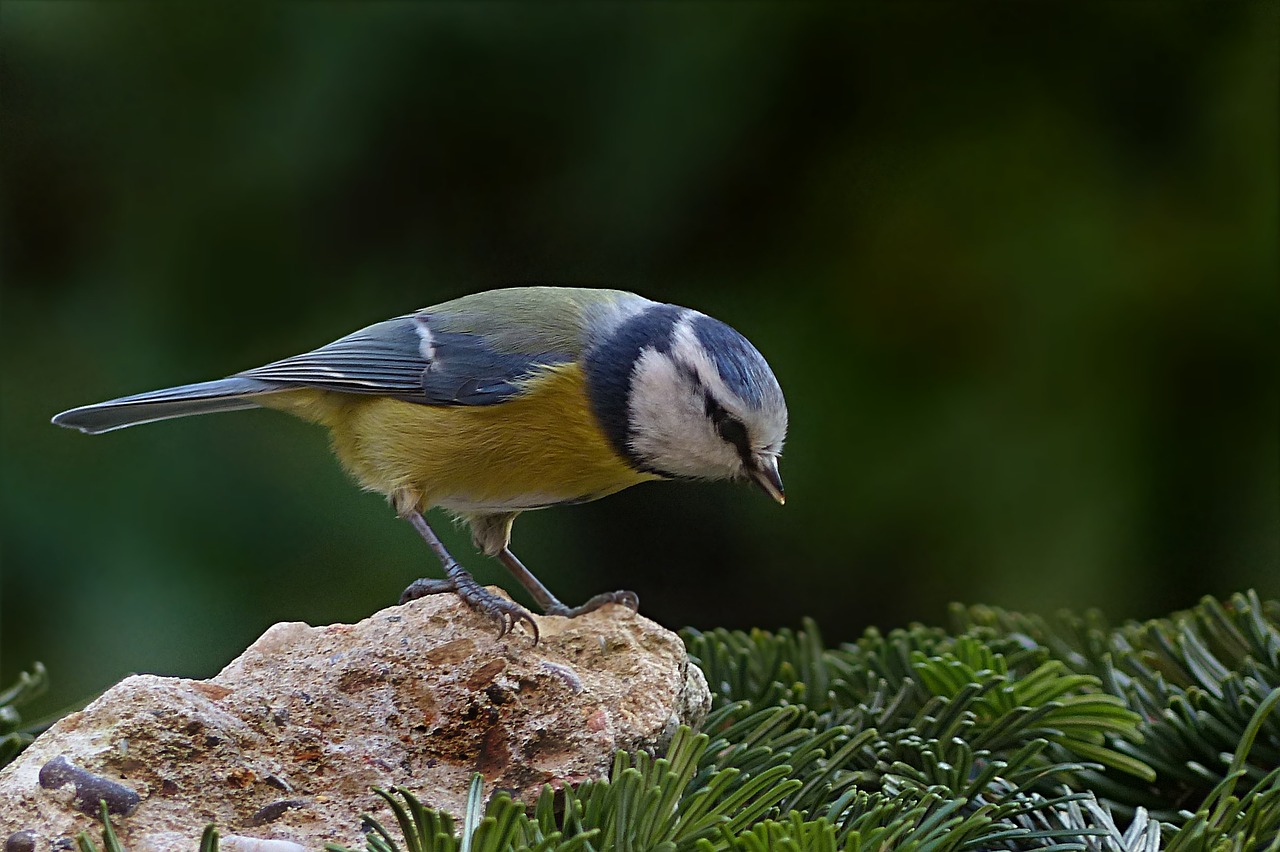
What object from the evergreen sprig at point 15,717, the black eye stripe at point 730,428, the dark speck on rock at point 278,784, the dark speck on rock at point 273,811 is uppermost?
the black eye stripe at point 730,428

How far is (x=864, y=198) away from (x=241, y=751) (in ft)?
5.36

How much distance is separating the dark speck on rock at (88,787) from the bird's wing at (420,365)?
0.63 m

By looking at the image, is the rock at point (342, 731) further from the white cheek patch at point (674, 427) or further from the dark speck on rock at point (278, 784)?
the white cheek patch at point (674, 427)

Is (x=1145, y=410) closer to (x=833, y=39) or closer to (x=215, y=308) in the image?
(x=833, y=39)

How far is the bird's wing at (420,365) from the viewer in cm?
136

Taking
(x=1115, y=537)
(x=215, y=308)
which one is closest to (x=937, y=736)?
(x=1115, y=537)

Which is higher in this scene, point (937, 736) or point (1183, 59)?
point (1183, 59)

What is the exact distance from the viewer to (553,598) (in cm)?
139

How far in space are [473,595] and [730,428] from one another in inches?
12.4

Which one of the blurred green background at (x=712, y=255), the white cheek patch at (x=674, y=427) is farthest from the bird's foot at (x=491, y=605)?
the blurred green background at (x=712, y=255)

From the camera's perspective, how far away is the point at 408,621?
959mm

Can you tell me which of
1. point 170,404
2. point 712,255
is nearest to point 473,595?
point 170,404

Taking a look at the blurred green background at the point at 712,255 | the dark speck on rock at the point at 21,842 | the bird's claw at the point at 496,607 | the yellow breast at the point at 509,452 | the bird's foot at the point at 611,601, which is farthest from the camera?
the blurred green background at the point at 712,255

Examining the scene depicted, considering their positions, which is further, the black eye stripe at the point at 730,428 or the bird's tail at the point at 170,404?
the bird's tail at the point at 170,404
